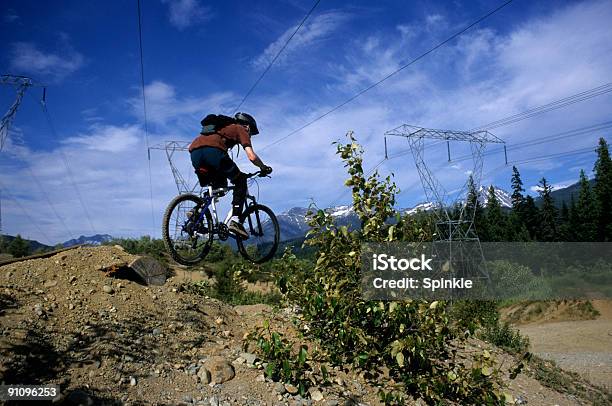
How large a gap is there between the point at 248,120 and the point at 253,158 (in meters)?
0.59

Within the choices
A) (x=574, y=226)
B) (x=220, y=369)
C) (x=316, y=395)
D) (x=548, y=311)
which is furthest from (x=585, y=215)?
(x=220, y=369)

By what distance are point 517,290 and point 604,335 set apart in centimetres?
1818

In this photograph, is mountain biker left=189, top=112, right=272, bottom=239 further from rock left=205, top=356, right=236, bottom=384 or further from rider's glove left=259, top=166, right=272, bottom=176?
rock left=205, top=356, right=236, bottom=384

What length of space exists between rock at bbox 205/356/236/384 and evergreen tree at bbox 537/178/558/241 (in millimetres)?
77343

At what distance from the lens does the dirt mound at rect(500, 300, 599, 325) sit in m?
37.2

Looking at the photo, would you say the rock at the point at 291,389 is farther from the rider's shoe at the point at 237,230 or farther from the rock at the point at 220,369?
the rider's shoe at the point at 237,230

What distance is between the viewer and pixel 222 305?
12766 millimetres

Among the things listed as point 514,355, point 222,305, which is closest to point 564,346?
point 514,355

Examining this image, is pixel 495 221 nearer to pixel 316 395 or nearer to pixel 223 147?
pixel 316 395

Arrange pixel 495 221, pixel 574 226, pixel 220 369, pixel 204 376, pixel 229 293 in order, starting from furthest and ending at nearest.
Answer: pixel 495 221 < pixel 574 226 < pixel 229 293 < pixel 220 369 < pixel 204 376

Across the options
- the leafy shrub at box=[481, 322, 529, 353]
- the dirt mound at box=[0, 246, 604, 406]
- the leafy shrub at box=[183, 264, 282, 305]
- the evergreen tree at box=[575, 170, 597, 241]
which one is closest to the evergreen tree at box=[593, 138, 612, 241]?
the evergreen tree at box=[575, 170, 597, 241]

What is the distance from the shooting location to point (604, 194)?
60.2 m

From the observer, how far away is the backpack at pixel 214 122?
601cm

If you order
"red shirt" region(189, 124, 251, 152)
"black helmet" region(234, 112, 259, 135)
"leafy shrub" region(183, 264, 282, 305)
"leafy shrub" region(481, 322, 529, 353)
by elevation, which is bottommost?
"leafy shrub" region(481, 322, 529, 353)
